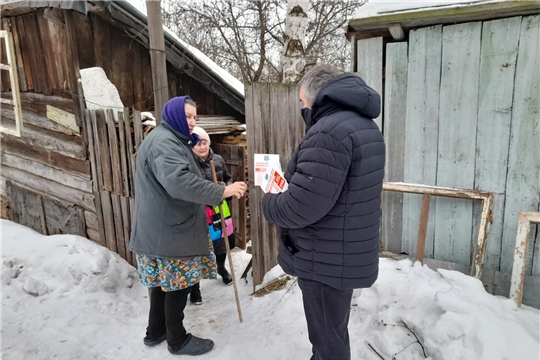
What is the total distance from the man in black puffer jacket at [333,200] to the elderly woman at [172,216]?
688mm

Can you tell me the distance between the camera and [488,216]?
2.83 metres

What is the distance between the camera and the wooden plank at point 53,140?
17.5ft

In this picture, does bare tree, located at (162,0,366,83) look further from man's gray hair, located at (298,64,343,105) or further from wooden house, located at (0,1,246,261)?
man's gray hair, located at (298,64,343,105)

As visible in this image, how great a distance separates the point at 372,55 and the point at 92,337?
3.59m

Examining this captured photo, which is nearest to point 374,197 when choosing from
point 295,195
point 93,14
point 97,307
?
point 295,195

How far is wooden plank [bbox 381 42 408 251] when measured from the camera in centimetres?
309

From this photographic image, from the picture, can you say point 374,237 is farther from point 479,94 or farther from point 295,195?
point 479,94

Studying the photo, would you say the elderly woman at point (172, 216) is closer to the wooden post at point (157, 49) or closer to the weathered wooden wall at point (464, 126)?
the wooden post at point (157, 49)

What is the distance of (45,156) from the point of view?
6066mm

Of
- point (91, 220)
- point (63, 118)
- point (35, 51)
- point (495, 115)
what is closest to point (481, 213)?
point (495, 115)

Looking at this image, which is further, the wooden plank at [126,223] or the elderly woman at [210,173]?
the wooden plank at [126,223]

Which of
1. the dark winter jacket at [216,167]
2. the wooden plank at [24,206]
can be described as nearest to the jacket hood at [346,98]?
the dark winter jacket at [216,167]

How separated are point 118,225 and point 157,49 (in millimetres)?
2634

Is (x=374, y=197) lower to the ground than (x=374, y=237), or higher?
higher
